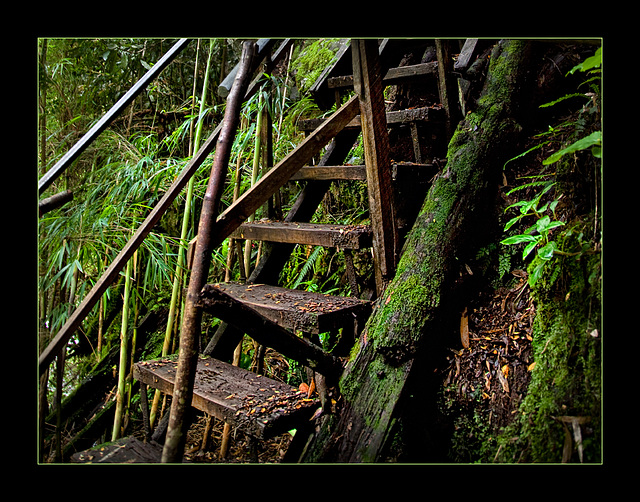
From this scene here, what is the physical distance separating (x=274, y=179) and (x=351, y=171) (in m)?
0.55

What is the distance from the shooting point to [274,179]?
1.69 m

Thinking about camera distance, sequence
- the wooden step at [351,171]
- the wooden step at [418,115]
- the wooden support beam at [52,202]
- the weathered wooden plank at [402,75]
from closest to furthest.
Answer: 1. the wooden support beam at [52,202]
2. the wooden step at [351,171]
3. the wooden step at [418,115]
4. the weathered wooden plank at [402,75]

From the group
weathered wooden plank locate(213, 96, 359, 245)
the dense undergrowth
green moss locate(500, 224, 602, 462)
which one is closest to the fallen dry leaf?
green moss locate(500, 224, 602, 462)

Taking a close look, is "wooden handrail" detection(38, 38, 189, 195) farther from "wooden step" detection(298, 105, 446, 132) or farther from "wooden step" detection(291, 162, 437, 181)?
"wooden step" detection(298, 105, 446, 132)

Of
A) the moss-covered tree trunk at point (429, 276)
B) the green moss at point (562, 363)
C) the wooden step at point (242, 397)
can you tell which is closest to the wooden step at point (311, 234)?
the moss-covered tree trunk at point (429, 276)

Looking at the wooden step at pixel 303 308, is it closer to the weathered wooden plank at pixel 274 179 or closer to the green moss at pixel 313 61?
the weathered wooden plank at pixel 274 179

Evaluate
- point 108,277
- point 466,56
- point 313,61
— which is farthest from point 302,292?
point 313,61

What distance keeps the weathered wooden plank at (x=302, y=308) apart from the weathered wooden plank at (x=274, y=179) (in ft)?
0.78

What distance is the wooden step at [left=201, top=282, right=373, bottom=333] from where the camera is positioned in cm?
164

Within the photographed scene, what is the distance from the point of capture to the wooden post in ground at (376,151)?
6.03ft

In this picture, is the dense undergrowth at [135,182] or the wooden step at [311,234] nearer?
the wooden step at [311,234]

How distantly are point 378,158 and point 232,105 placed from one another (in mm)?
642

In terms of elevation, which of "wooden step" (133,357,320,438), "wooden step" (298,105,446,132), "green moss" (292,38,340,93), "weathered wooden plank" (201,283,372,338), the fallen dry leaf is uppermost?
"green moss" (292,38,340,93)
